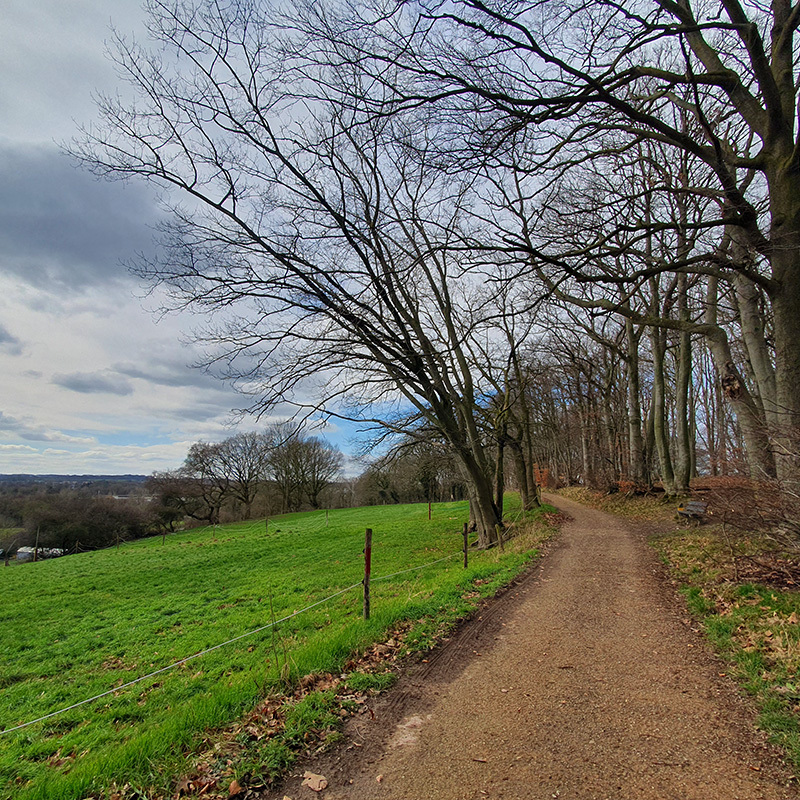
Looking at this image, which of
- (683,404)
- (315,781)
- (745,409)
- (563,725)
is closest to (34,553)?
(315,781)

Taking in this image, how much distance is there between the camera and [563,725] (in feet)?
11.0

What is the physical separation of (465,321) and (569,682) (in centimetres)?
1191

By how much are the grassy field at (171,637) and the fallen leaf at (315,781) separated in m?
0.93

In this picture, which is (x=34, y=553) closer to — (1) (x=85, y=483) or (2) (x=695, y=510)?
(2) (x=695, y=510)

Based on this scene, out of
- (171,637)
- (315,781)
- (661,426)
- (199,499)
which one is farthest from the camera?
(199,499)

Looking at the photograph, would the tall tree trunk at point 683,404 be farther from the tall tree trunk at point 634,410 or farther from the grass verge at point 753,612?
the grass verge at point 753,612

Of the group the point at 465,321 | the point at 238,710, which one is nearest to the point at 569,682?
the point at 238,710

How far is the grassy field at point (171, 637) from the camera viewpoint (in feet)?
12.2

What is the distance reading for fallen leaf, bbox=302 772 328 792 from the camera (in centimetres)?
279

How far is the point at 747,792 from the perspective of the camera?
2.60 metres

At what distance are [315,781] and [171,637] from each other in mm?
8727

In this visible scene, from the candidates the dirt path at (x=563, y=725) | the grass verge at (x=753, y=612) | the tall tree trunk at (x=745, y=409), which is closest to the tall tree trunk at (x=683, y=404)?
the tall tree trunk at (x=745, y=409)

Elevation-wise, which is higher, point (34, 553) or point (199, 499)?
point (199, 499)

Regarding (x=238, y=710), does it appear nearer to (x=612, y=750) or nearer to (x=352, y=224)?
(x=612, y=750)
